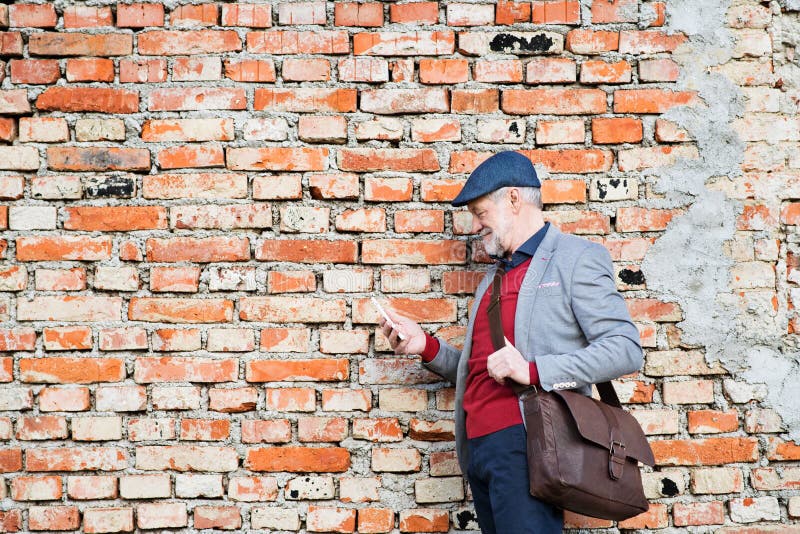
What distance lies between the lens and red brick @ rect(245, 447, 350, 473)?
2406mm

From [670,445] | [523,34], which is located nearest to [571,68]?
[523,34]

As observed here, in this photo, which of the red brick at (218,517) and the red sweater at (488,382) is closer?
the red sweater at (488,382)

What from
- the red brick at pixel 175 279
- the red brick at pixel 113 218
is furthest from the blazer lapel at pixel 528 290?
the red brick at pixel 113 218

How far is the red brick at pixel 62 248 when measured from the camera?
244 centimetres

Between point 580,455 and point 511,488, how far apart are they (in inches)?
8.6

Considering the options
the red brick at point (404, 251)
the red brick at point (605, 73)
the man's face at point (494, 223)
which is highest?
the red brick at point (605, 73)

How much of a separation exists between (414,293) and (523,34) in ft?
3.36

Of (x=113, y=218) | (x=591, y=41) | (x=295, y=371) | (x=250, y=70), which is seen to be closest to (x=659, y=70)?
(x=591, y=41)

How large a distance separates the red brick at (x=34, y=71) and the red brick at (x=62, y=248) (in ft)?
1.89

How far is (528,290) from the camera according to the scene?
2029mm

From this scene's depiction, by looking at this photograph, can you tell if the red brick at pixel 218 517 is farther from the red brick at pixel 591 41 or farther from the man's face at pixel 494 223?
the red brick at pixel 591 41

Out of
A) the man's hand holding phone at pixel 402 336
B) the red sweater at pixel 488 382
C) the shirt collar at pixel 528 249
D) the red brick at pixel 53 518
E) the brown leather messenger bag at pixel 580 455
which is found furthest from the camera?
the red brick at pixel 53 518

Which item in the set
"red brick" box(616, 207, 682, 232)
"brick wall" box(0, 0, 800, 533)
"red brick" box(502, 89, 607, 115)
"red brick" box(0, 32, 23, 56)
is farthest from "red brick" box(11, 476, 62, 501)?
"red brick" box(616, 207, 682, 232)

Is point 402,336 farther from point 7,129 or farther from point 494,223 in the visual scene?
point 7,129
